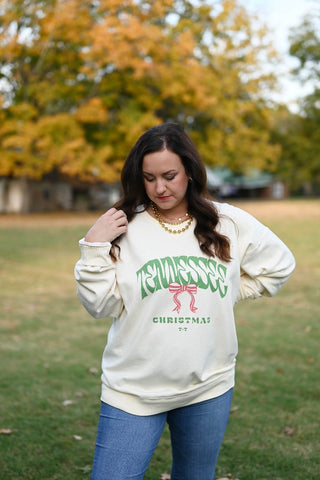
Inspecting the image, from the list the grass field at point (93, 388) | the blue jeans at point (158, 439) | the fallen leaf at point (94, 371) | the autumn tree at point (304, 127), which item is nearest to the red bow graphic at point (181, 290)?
the blue jeans at point (158, 439)

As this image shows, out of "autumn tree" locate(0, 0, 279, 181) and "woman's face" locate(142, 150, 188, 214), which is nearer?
"woman's face" locate(142, 150, 188, 214)

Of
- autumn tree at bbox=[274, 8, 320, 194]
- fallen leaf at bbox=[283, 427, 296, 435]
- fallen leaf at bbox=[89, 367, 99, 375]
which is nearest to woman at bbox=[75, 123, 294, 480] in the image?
fallen leaf at bbox=[283, 427, 296, 435]

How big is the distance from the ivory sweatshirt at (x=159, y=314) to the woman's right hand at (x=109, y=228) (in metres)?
0.03

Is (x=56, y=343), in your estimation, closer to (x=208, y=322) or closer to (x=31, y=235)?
(x=208, y=322)

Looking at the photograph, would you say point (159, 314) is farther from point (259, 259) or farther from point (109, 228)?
point (259, 259)

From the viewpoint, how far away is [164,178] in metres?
2.31

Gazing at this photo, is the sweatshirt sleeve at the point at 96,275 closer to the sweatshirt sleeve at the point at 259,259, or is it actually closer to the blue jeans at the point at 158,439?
the blue jeans at the point at 158,439

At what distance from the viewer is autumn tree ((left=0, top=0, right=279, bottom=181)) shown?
2906 centimetres

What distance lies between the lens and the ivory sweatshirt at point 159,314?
2211 mm

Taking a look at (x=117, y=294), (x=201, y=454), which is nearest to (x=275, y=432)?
(x=201, y=454)

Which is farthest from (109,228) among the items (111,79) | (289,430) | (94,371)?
(111,79)

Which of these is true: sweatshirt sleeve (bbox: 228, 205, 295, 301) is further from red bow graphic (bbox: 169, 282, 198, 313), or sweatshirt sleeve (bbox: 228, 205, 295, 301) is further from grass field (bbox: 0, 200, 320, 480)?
grass field (bbox: 0, 200, 320, 480)

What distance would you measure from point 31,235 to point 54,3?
13890 millimetres

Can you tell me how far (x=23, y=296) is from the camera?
10.8m
